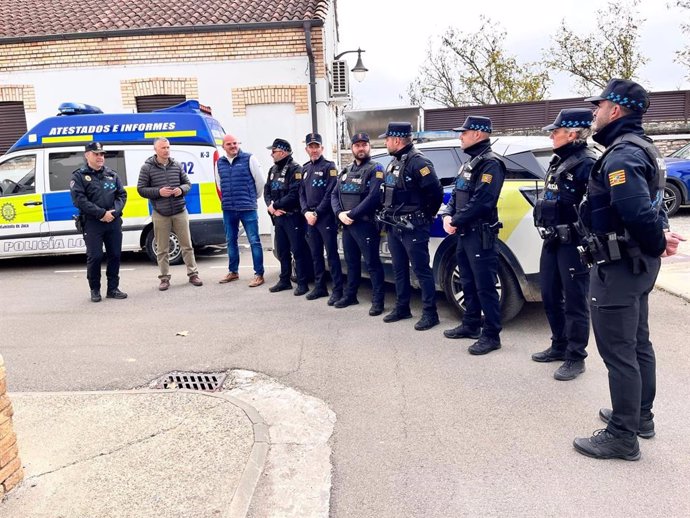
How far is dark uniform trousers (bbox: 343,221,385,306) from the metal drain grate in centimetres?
191

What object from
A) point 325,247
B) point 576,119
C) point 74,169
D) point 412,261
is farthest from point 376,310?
point 74,169

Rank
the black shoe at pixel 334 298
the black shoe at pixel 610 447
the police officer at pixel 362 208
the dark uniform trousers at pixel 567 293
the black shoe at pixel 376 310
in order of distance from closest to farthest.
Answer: the black shoe at pixel 610 447 < the dark uniform trousers at pixel 567 293 < the police officer at pixel 362 208 < the black shoe at pixel 376 310 < the black shoe at pixel 334 298

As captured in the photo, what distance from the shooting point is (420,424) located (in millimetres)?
3525

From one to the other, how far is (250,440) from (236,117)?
34.2 ft

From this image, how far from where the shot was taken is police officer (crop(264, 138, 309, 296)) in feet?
21.7

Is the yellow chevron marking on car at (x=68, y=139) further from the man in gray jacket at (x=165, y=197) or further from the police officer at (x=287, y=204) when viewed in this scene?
the police officer at (x=287, y=204)

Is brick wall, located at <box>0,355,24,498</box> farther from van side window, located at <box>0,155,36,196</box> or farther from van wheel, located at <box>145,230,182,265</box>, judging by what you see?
van side window, located at <box>0,155,36,196</box>

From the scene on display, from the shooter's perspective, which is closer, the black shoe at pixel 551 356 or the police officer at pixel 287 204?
the black shoe at pixel 551 356

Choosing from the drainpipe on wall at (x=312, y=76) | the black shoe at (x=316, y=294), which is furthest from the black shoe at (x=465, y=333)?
the drainpipe on wall at (x=312, y=76)

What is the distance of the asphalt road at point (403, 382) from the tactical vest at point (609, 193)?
1231 millimetres

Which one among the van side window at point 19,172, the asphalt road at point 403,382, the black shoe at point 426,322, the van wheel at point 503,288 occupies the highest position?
the van side window at point 19,172

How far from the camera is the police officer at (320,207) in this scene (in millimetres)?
6145

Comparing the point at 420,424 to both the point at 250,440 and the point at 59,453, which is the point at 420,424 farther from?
the point at 59,453

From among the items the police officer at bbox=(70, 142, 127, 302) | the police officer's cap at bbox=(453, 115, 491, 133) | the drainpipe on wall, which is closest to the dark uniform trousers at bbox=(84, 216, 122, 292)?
the police officer at bbox=(70, 142, 127, 302)
